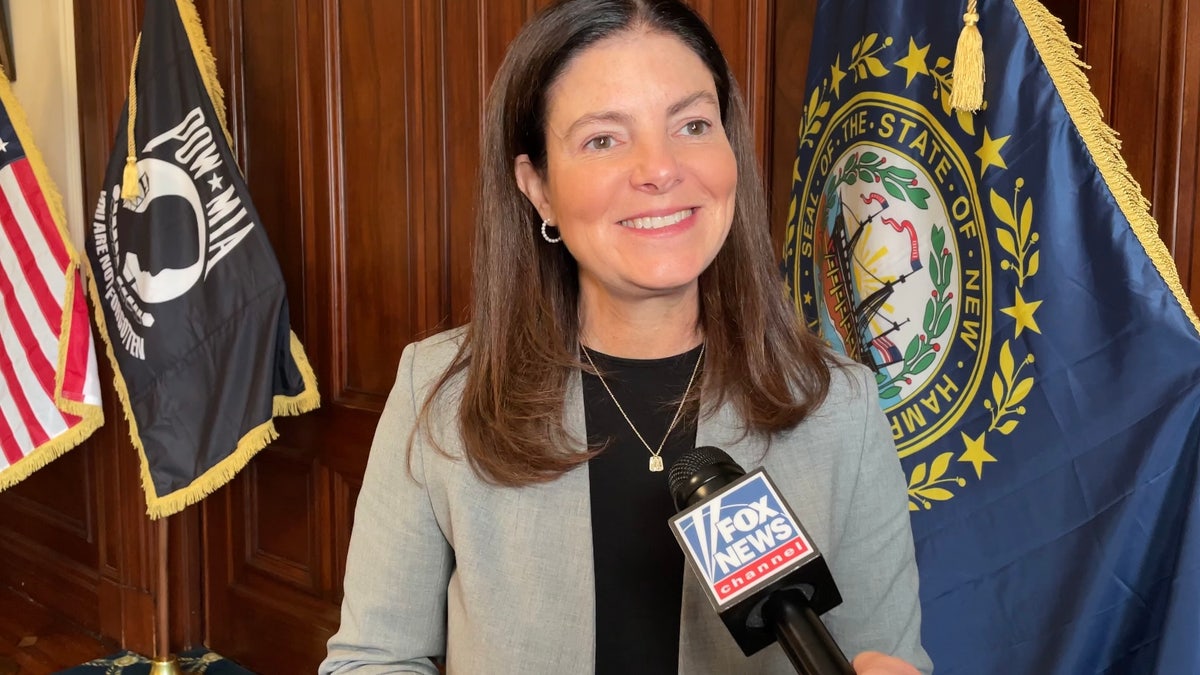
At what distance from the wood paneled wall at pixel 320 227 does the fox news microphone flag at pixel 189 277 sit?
0.26 meters

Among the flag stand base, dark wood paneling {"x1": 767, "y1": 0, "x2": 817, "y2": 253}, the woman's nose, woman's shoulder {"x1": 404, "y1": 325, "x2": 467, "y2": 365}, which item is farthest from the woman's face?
the flag stand base

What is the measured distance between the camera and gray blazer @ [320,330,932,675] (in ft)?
4.01

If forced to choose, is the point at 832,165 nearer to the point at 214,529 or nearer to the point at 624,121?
the point at 624,121

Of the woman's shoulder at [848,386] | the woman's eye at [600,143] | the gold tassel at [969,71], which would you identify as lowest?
the woman's shoulder at [848,386]

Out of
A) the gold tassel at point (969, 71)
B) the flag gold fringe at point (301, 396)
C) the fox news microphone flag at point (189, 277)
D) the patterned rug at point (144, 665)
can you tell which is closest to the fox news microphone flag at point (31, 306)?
the fox news microphone flag at point (189, 277)

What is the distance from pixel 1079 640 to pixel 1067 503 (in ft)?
0.60

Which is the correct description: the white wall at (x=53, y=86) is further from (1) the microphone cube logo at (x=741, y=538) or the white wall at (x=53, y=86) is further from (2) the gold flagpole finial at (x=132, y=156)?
(1) the microphone cube logo at (x=741, y=538)

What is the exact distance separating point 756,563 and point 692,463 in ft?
0.46

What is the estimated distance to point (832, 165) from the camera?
182 centimetres

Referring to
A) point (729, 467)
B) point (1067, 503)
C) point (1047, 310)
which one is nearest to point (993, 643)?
point (1067, 503)

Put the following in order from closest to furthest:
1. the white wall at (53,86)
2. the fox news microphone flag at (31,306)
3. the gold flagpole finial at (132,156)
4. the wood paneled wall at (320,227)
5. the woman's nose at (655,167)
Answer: the woman's nose at (655,167)
the wood paneled wall at (320,227)
the gold flagpole finial at (132,156)
the fox news microphone flag at (31,306)
the white wall at (53,86)

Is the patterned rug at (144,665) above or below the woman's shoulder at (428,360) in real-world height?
below

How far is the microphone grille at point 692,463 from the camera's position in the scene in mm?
918

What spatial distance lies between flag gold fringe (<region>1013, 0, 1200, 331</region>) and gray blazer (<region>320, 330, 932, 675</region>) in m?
0.48
